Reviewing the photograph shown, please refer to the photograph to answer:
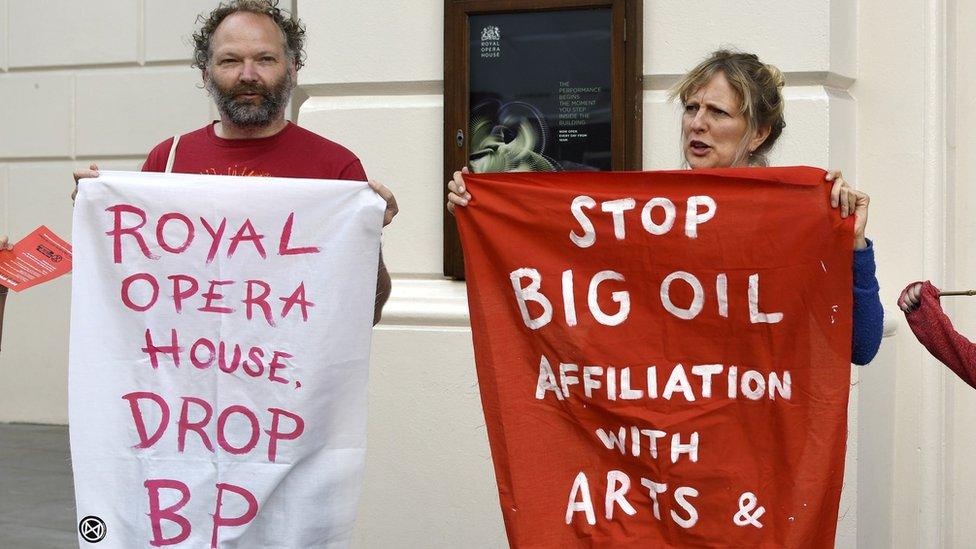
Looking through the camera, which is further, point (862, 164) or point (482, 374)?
point (862, 164)

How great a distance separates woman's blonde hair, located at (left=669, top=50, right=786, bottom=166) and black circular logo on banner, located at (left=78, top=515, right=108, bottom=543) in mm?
1710

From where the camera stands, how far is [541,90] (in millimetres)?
5031

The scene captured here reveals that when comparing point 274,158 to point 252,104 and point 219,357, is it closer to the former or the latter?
point 252,104

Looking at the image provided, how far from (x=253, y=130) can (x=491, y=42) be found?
1.79 metres

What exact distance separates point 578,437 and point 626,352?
226mm

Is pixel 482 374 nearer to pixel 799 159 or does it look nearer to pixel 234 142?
pixel 234 142

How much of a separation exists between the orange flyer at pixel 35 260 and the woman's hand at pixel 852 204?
1890 mm

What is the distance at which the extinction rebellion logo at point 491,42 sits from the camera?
5090mm

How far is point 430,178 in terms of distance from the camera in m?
5.21

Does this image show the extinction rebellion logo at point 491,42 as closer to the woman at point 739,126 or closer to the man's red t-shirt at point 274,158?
the man's red t-shirt at point 274,158

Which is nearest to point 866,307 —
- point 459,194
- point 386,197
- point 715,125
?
point 715,125

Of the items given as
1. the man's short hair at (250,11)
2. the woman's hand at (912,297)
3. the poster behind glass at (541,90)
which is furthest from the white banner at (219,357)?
the poster behind glass at (541,90)

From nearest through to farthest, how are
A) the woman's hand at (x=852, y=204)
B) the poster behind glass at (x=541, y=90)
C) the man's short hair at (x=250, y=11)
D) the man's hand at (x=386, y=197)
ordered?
the woman's hand at (x=852, y=204) < the man's hand at (x=386, y=197) < the man's short hair at (x=250, y=11) < the poster behind glass at (x=541, y=90)

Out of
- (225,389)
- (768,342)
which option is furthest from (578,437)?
(225,389)
